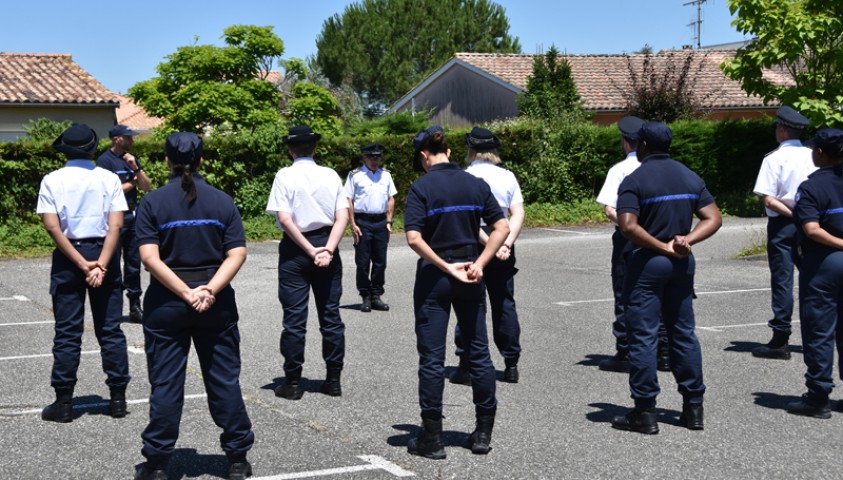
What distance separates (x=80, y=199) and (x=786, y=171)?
576cm

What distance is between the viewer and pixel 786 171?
8.87 m

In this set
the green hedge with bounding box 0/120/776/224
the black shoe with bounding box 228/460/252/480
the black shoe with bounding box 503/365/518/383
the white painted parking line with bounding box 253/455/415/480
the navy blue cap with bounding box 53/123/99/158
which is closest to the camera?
the black shoe with bounding box 228/460/252/480

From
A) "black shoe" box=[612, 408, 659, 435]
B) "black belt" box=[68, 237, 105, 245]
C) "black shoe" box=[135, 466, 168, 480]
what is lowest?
"black shoe" box=[135, 466, 168, 480]

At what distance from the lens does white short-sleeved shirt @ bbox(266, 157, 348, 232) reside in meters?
7.63

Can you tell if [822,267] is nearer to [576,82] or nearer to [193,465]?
[193,465]

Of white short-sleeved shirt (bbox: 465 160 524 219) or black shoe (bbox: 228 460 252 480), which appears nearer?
black shoe (bbox: 228 460 252 480)

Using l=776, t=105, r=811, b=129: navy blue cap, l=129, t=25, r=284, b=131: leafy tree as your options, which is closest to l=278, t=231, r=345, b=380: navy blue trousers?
l=776, t=105, r=811, b=129: navy blue cap

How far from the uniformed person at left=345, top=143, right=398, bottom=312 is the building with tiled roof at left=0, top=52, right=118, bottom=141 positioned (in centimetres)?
2443

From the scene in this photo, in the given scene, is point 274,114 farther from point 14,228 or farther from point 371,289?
point 371,289

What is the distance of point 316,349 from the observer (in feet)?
31.7

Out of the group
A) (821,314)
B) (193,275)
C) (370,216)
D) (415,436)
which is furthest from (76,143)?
(370,216)

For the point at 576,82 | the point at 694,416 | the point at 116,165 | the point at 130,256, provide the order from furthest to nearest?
the point at 576,82
the point at 130,256
the point at 116,165
the point at 694,416

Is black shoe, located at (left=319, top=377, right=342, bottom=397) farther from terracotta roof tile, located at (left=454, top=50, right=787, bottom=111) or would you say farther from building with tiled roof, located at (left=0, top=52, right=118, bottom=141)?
terracotta roof tile, located at (left=454, top=50, right=787, bottom=111)

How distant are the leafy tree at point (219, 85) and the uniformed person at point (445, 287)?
92.0 feet
